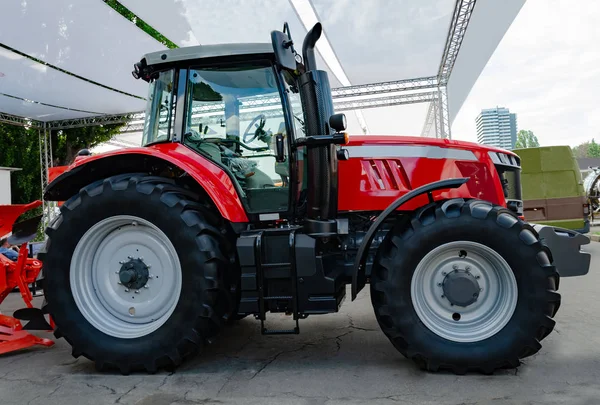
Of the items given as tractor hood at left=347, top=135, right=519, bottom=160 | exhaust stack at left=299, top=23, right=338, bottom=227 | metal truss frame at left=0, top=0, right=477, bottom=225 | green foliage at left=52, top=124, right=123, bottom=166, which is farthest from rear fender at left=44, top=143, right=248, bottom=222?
green foliage at left=52, top=124, right=123, bottom=166

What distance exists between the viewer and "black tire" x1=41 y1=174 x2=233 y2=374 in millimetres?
3057

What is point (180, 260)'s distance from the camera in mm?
3107

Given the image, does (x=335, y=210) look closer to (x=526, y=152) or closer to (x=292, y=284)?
(x=292, y=284)

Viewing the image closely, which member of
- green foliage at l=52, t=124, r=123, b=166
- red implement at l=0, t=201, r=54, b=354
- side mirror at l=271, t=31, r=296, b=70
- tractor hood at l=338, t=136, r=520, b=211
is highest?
green foliage at l=52, t=124, r=123, b=166

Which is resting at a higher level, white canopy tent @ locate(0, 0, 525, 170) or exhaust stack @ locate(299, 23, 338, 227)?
white canopy tent @ locate(0, 0, 525, 170)

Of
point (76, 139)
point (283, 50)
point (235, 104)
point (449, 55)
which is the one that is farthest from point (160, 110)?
point (76, 139)

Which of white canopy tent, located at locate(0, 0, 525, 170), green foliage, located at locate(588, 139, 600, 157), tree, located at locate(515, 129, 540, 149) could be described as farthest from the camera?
tree, located at locate(515, 129, 540, 149)

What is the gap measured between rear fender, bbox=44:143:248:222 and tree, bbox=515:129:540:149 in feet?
256

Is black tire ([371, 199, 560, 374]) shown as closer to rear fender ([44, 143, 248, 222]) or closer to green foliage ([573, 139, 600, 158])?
rear fender ([44, 143, 248, 222])

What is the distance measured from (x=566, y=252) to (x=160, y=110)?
3.03 m

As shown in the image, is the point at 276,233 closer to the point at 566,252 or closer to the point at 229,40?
the point at 566,252

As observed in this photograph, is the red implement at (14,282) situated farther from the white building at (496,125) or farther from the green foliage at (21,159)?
the white building at (496,125)

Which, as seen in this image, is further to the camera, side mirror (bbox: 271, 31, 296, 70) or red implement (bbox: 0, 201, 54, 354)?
red implement (bbox: 0, 201, 54, 354)

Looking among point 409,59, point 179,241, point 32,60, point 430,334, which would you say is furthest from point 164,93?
point 409,59
